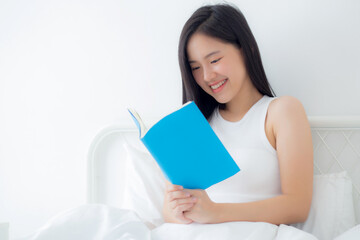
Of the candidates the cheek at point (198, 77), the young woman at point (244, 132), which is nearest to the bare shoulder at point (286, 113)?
the young woman at point (244, 132)

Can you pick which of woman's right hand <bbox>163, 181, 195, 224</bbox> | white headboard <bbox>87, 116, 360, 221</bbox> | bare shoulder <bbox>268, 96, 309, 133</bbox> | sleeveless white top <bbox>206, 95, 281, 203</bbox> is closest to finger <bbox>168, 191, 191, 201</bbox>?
woman's right hand <bbox>163, 181, 195, 224</bbox>

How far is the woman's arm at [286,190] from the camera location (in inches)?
36.5

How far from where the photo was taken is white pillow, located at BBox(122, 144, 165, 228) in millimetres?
1159

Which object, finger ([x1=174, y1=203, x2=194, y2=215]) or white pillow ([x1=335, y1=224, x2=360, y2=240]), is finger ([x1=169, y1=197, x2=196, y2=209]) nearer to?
finger ([x1=174, y1=203, x2=194, y2=215])

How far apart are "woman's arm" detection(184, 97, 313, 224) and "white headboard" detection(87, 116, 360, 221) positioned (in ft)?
0.68

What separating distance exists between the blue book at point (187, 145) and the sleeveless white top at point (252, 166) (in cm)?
25

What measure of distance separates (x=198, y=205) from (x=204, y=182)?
0.21 feet

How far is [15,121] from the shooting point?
5.32 ft

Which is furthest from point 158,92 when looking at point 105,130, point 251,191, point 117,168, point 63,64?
point 251,191

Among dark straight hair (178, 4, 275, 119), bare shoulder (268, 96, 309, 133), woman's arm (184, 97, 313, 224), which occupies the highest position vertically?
dark straight hair (178, 4, 275, 119)

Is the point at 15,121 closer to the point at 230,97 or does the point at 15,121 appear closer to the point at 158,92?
the point at 158,92

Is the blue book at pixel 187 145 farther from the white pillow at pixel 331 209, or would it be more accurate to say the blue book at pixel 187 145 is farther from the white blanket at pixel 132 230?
the white pillow at pixel 331 209

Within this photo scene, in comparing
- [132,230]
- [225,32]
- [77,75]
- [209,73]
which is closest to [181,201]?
[132,230]

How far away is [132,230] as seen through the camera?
875 millimetres
